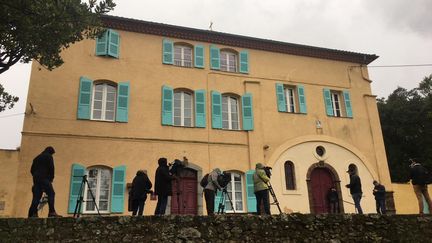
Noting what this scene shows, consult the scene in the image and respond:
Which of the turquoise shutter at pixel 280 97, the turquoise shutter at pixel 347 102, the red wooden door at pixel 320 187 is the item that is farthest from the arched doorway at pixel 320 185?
the turquoise shutter at pixel 347 102

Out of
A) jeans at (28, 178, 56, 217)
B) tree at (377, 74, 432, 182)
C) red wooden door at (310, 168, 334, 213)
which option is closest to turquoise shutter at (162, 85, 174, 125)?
red wooden door at (310, 168, 334, 213)

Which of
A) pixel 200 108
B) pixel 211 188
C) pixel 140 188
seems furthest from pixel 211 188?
pixel 200 108

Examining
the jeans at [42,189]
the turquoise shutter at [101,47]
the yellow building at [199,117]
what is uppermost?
the turquoise shutter at [101,47]

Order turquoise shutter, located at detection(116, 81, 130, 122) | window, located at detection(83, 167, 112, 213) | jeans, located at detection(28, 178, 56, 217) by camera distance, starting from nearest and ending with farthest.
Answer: jeans, located at detection(28, 178, 56, 217), window, located at detection(83, 167, 112, 213), turquoise shutter, located at detection(116, 81, 130, 122)

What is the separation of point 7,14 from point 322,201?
531 inches

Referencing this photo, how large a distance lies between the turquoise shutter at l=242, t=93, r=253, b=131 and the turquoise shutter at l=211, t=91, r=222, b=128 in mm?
1067

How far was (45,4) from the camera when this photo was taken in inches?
352

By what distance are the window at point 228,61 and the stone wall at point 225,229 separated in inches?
406

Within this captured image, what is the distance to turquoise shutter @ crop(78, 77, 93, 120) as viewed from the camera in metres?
14.1

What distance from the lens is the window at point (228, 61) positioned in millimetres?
17312

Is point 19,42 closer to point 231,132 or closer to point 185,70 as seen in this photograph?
point 185,70

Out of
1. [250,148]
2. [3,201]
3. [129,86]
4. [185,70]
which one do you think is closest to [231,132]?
[250,148]

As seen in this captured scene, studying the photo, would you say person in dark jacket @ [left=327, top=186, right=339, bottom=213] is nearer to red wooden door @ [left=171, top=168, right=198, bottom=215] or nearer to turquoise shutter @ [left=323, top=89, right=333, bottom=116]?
turquoise shutter @ [left=323, top=89, right=333, bottom=116]

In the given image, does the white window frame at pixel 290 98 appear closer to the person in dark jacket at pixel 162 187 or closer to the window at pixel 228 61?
the window at pixel 228 61
